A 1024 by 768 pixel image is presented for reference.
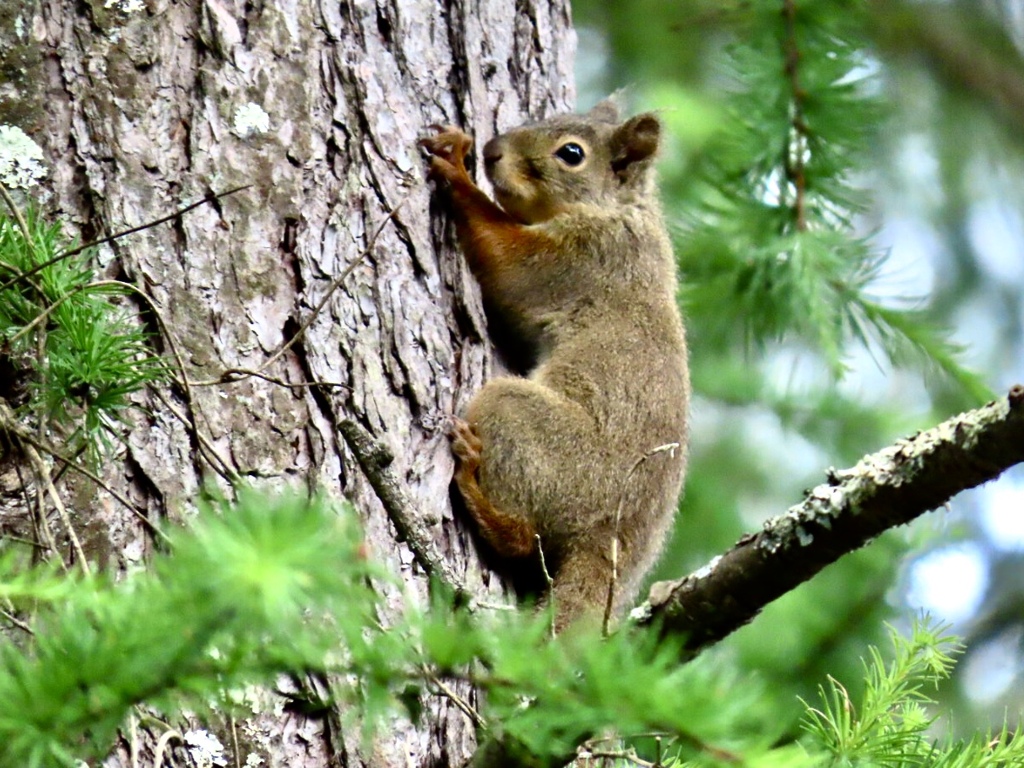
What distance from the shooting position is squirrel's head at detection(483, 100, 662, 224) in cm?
359

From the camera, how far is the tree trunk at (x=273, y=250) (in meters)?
2.23

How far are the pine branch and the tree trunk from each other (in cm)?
53

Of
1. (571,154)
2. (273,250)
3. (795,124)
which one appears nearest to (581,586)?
(273,250)

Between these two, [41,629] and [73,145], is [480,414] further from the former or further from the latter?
[41,629]

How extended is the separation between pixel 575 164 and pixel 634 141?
0.28 metres

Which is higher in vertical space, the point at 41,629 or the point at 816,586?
the point at 816,586

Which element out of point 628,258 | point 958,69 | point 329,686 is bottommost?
point 329,686

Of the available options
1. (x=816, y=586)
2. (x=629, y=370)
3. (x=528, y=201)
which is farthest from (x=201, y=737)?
(x=816, y=586)

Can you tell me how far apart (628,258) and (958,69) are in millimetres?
2592

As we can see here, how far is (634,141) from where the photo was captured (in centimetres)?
409

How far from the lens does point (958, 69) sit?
5484 millimetres

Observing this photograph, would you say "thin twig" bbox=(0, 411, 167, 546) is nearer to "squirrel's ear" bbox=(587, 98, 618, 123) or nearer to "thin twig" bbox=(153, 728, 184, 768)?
"thin twig" bbox=(153, 728, 184, 768)

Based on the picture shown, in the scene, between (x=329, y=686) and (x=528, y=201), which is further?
(x=528, y=201)

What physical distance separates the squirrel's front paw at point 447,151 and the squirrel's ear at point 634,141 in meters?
1.13
